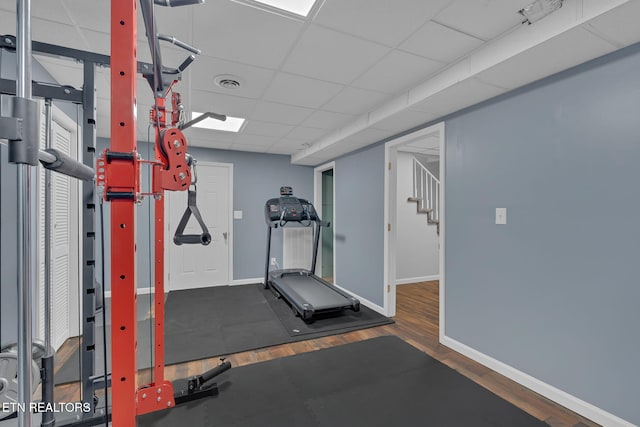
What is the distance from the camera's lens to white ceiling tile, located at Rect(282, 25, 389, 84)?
6.29 feet

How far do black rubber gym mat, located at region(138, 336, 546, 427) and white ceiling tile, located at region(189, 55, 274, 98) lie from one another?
8.04 ft

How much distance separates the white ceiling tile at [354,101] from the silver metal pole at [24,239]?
244 centimetres

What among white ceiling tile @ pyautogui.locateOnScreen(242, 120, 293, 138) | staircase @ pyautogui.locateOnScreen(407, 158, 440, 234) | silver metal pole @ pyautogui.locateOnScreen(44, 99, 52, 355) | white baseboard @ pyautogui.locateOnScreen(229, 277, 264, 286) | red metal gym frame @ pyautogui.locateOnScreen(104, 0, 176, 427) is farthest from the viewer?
staircase @ pyautogui.locateOnScreen(407, 158, 440, 234)

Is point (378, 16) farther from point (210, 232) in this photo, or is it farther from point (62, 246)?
point (210, 232)

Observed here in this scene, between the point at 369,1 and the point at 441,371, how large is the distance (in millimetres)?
2679

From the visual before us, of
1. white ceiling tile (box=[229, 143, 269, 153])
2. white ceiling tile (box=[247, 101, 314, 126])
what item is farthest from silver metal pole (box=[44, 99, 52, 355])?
white ceiling tile (box=[229, 143, 269, 153])

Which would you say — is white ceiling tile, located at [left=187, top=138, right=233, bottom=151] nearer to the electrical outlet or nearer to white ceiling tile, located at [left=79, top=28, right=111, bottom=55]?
white ceiling tile, located at [left=79, top=28, right=111, bottom=55]

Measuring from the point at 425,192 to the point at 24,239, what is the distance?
Result: 590cm

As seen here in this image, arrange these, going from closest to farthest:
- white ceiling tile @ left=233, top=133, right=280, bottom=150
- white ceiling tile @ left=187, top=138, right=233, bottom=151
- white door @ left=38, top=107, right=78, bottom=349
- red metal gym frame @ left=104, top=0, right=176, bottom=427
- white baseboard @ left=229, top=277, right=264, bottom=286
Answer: red metal gym frame @ left=104, top=0, right=176, bottom=427 → white door @ left=38, top=107, right=78, bottom=349 → white ceiling tile @ left=233, top=133, right=280, bottom=150 → white ceiling tile @ left=187, top=138, right=233, bottom=151 → white baseboard @ left=229, top=277, right=264, bottom=286

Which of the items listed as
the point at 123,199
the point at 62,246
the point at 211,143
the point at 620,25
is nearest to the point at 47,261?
the point at 123,199

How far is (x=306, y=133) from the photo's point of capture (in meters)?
4.07

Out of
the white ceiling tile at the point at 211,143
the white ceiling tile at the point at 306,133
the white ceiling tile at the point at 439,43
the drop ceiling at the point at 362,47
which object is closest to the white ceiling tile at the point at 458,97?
the drop ceiling at the point at 362,47

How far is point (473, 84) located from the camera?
7.38 feet

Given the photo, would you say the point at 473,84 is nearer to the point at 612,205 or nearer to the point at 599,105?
the point at 599,105
